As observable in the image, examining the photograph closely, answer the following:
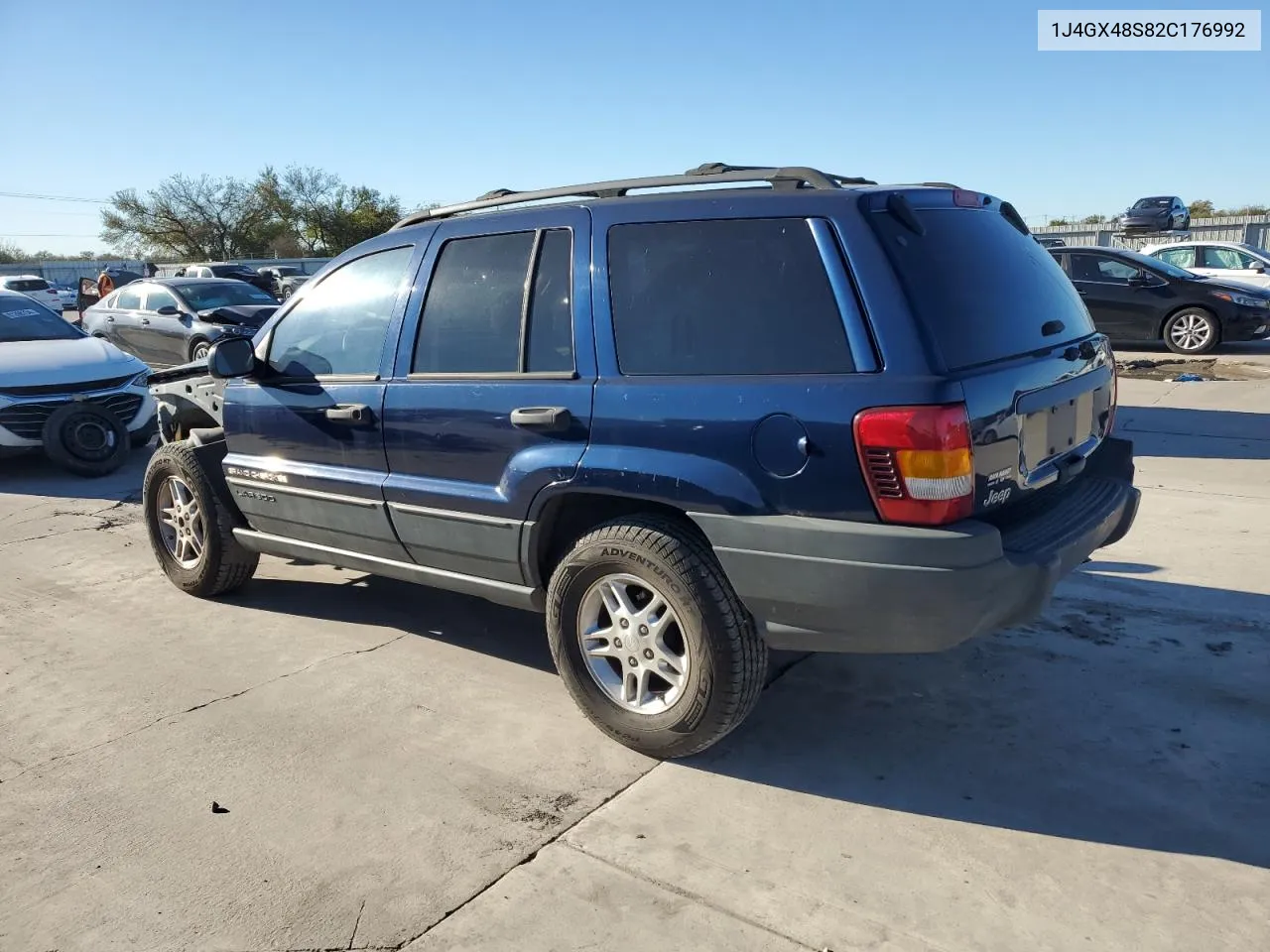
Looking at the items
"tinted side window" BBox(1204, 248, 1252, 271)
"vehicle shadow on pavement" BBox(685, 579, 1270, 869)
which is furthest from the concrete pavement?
"tinted side window" BBox(1204, 248, 1252, 271)

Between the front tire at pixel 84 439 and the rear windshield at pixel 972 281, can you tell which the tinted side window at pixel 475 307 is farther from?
the front tire at pixel 84 439

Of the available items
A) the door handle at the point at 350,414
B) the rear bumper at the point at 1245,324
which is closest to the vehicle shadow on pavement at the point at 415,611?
the door handle at the point at 350,414

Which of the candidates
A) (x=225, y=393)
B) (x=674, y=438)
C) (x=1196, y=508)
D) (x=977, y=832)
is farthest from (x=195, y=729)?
(x=1196, y=508)

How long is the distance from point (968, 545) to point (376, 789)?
2064 mm

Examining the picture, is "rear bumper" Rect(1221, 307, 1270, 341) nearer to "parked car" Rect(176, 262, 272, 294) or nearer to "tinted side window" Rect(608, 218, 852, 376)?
"tinted side window" Rect(608, 218, 852, 376)

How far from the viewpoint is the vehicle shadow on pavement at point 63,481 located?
8117mm

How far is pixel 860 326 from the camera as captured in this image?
9.59 ft

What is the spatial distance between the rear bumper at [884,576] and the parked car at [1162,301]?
11308mm

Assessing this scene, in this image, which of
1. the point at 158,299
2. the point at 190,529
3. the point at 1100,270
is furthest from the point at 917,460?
the point at 158,299

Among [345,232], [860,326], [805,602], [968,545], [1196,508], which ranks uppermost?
[345,232]

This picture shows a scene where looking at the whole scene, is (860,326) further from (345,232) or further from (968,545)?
(345,232)

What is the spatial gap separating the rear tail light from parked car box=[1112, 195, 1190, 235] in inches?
1236

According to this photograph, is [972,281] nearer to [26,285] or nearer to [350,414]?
[350,414]

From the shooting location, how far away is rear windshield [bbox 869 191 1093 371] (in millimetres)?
2965
